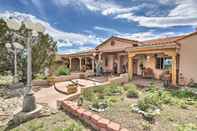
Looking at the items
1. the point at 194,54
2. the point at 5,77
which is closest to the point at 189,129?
the point at 194,54

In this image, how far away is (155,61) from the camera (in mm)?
14805

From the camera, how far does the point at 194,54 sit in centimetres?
1105

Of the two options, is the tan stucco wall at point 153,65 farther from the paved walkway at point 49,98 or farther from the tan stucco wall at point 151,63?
the paved walkway at point 49,98

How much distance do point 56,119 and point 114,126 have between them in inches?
98.7

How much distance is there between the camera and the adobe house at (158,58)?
11.2m

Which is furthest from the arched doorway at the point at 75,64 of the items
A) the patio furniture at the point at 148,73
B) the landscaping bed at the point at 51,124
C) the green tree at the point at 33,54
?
the landscaping bed at the point at 51,124

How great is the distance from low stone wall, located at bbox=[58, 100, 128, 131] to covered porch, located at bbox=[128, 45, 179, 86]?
834 cm

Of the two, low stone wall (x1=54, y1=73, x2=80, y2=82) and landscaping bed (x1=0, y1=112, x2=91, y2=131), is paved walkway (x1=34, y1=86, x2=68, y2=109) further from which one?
low stone wall (x1=54, y1=73, x2=80, y2=82)

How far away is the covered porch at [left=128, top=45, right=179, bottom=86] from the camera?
11445mm

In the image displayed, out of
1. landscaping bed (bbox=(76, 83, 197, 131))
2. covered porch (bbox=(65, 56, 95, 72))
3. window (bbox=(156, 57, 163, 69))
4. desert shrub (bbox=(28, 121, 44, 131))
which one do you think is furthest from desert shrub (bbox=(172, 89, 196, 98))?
covered porch (bbox=(65, 56, 95, 72))

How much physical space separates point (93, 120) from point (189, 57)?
9.51m

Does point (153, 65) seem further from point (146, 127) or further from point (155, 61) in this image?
point (146, 127)

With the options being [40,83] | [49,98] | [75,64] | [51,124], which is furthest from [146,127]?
[75,64]

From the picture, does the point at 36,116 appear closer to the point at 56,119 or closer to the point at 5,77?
the point at 56,119
